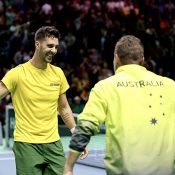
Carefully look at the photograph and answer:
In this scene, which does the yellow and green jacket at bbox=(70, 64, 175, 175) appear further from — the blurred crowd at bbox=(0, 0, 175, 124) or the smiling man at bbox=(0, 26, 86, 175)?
the blurred crowd at bbox=(0, 0, 175, 124)

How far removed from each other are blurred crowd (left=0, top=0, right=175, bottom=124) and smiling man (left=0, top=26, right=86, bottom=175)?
8.65m

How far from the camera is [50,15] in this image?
17484 mm

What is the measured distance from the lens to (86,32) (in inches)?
690

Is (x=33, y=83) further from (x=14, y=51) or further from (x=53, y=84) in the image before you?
(x=14, y=51)

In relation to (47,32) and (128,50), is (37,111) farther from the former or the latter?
(128,50)

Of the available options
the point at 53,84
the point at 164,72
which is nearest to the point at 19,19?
the point at 164,72

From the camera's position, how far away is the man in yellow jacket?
161 inches

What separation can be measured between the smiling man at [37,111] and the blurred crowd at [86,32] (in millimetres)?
8655

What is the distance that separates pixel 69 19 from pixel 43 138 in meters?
12.1

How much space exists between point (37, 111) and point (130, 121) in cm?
182

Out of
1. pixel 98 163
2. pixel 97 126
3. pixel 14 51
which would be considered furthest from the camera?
pixel 14 51

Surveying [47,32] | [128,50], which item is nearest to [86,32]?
[47,32]

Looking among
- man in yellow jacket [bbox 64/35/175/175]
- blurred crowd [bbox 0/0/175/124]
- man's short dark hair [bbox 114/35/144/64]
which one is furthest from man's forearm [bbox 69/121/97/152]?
blurred crowd [bbox 0/0/175/124]

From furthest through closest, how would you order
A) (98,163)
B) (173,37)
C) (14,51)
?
(173,37), (14,51), (98,163)
